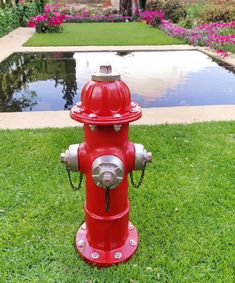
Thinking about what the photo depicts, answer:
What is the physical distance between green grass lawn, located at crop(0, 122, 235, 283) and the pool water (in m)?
1.82

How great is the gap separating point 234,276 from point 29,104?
4421 millimetres

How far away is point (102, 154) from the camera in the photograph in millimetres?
1970

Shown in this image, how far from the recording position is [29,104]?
18.6 feet

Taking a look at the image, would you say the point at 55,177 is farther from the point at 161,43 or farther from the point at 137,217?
the point at 161,43

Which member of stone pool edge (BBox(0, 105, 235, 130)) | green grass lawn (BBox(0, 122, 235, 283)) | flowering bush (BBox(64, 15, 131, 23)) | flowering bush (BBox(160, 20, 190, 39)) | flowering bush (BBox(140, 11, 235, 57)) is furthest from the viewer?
flowering bush (BBox(64, 15, 131, 23))

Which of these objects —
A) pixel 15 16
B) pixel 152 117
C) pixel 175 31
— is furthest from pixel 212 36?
pixel 15 16

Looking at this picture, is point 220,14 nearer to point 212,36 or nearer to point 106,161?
point 212,36

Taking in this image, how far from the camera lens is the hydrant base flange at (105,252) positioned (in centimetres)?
226

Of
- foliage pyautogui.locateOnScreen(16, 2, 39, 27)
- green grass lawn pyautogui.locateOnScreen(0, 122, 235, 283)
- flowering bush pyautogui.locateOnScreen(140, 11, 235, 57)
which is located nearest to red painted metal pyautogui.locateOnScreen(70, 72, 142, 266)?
green grass lawn pyautogui.locateOnScreen(0, 122, 235, 283)

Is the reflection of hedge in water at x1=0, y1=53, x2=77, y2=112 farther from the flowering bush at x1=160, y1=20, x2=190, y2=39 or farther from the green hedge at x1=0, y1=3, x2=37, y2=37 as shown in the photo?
the green hedge at x1=0, y1=3, x2=37, y2=37

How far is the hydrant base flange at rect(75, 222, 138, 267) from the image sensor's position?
88.9 inches

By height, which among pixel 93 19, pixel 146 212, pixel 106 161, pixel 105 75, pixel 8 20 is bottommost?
pixel 93 19

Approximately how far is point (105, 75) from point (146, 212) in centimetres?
141

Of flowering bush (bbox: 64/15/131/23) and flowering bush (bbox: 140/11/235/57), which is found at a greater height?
flowering bush (bbox: 140/11/235/57)
